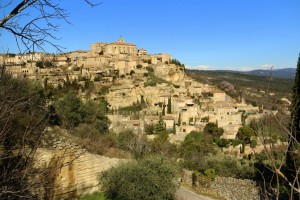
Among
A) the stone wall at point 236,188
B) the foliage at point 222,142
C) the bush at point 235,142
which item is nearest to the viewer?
the stone wall at point 236,188

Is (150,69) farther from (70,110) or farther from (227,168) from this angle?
(227,168)

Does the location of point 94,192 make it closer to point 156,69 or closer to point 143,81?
point 143,81

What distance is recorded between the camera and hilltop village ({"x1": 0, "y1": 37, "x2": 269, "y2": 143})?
1428 inches

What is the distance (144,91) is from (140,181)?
3496 centimetres

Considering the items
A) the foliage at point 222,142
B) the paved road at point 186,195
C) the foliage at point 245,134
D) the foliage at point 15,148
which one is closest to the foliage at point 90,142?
the paved road at point 186,195

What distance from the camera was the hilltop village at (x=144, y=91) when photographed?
3628 centimetres

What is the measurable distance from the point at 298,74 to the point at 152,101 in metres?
31.8

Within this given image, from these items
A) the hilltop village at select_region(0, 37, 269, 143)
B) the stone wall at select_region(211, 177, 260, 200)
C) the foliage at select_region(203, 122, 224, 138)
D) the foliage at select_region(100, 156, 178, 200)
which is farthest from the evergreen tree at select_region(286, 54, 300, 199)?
the foliage at select_region(203, 122, 224, 138)

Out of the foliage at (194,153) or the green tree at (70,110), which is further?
the foliage at (194,153)

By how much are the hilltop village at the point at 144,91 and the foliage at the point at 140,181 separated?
1943 centimetres

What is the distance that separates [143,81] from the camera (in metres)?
48.5

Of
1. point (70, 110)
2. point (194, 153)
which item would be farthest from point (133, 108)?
point (70, 110)

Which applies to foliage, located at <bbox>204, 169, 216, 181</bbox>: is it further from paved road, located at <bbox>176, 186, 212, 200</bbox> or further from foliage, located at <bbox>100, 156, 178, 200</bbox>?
foliage, located at <bbox>100, 156, 178, 200</bbox>

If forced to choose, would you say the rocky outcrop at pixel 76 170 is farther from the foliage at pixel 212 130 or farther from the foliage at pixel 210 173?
the foliage at pixel 212 130
